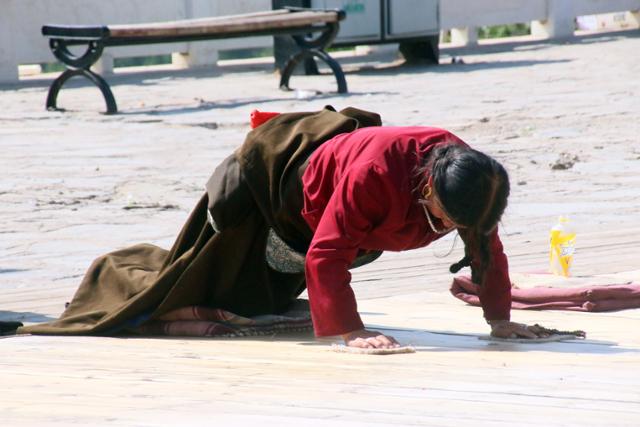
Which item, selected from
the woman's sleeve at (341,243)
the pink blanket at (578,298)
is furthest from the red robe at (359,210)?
the pink blanket at (578,298)

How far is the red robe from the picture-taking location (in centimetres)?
372

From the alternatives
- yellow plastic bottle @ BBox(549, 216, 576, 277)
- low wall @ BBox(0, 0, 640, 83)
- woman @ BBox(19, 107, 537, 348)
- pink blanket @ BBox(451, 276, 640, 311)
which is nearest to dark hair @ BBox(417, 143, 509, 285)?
woman @ BBox(19, 107, 537, 348)

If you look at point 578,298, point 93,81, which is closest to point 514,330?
point 578,298

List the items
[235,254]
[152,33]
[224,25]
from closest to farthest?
1. [235,254]
2. [152,33]
3. [224,25]

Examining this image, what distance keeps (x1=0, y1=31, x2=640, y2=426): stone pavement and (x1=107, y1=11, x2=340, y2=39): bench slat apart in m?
0.67

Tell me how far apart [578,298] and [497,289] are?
778mm

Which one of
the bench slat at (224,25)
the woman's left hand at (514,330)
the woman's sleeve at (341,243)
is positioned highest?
the woman's sleeve at (341,243)

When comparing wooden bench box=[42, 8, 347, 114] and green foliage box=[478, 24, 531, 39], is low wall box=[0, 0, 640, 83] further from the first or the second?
wooden bench box=[42, 8, 347, 114]

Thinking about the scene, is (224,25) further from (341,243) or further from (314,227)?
(341,243)

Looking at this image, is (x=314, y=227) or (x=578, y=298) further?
(x=578, y=298)

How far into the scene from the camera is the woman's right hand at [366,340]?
3.82 meters

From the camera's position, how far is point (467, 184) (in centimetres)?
359

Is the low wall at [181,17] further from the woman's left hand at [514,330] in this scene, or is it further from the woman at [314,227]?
the woman's left hand at [514,330]

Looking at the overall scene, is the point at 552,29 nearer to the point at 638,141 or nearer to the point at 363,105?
the point at 363,105
